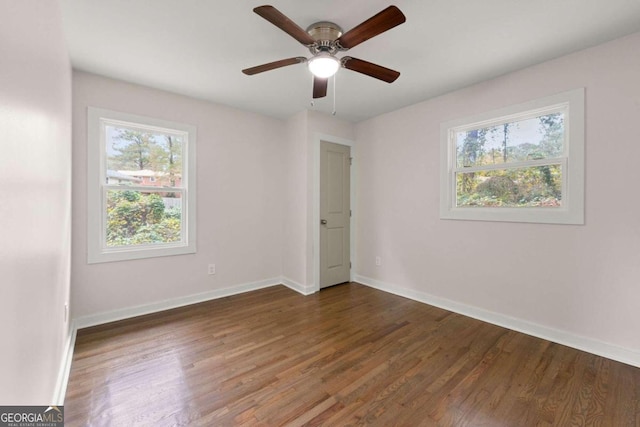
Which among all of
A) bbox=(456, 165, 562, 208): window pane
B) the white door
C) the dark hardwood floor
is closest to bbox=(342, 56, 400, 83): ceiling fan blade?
Answer: bbox=(456, 165, 562, 208): window pane

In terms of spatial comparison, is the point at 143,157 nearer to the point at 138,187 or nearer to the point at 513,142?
the point at 138,187

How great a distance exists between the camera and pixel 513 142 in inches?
109

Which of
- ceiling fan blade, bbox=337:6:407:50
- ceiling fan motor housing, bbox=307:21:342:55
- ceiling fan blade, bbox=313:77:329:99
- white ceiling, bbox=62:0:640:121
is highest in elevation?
white ceiling, bbox=62:0:640:121

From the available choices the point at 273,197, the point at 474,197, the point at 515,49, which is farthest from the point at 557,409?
the point at 273,197

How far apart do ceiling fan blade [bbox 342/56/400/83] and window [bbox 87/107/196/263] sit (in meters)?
2.15

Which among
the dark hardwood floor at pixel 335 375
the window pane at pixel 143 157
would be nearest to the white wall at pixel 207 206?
the window pane at pixel 143 157

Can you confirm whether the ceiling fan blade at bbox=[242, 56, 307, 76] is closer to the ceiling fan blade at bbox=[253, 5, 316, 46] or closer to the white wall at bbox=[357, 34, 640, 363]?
the ceiling fan blade at bbox=[253, 5, 316, 46]

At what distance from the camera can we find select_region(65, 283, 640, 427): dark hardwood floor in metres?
1.59

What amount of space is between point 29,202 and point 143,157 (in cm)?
217

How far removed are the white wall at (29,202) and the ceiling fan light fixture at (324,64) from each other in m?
1.46

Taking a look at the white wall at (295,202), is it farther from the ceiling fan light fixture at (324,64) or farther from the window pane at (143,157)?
the ceiling fan light fixture at (324,64)

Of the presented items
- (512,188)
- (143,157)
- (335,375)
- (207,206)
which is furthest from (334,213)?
(143,157)

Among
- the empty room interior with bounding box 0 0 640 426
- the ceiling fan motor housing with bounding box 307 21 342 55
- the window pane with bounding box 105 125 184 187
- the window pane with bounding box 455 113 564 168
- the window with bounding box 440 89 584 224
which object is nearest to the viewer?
the empty room interior with bounding box 0 0 640 426

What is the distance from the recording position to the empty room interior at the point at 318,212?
5.17 feet
